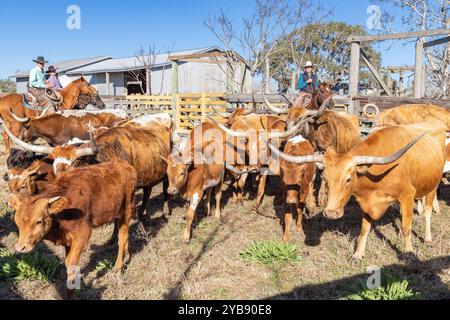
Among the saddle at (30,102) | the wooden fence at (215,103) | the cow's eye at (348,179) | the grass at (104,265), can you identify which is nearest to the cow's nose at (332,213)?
the cow's eye at (348,179)

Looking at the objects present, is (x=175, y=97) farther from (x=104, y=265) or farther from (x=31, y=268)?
(x=31, y=268)

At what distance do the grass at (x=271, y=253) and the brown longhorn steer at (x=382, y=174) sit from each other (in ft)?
2.66

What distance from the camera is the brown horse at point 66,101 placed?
36.7 ft

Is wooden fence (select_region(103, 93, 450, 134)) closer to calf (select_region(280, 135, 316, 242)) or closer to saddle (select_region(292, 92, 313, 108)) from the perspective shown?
saddle (select_region(292, 92, 313, 108))

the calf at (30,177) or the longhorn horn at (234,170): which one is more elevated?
the calf at (30,177)

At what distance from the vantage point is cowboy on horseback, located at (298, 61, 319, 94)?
898 cm

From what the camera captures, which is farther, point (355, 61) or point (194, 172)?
point (355, 61)

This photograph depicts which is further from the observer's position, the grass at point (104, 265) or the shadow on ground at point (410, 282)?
the grass at point (104, 265)

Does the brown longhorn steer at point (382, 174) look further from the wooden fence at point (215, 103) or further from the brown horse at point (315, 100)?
the wooden fence at point (215, 103)

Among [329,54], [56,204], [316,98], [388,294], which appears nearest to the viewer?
[56,204]

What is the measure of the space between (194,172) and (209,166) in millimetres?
455

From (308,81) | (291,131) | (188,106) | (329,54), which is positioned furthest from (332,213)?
(329,54)

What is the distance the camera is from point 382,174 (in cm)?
485
